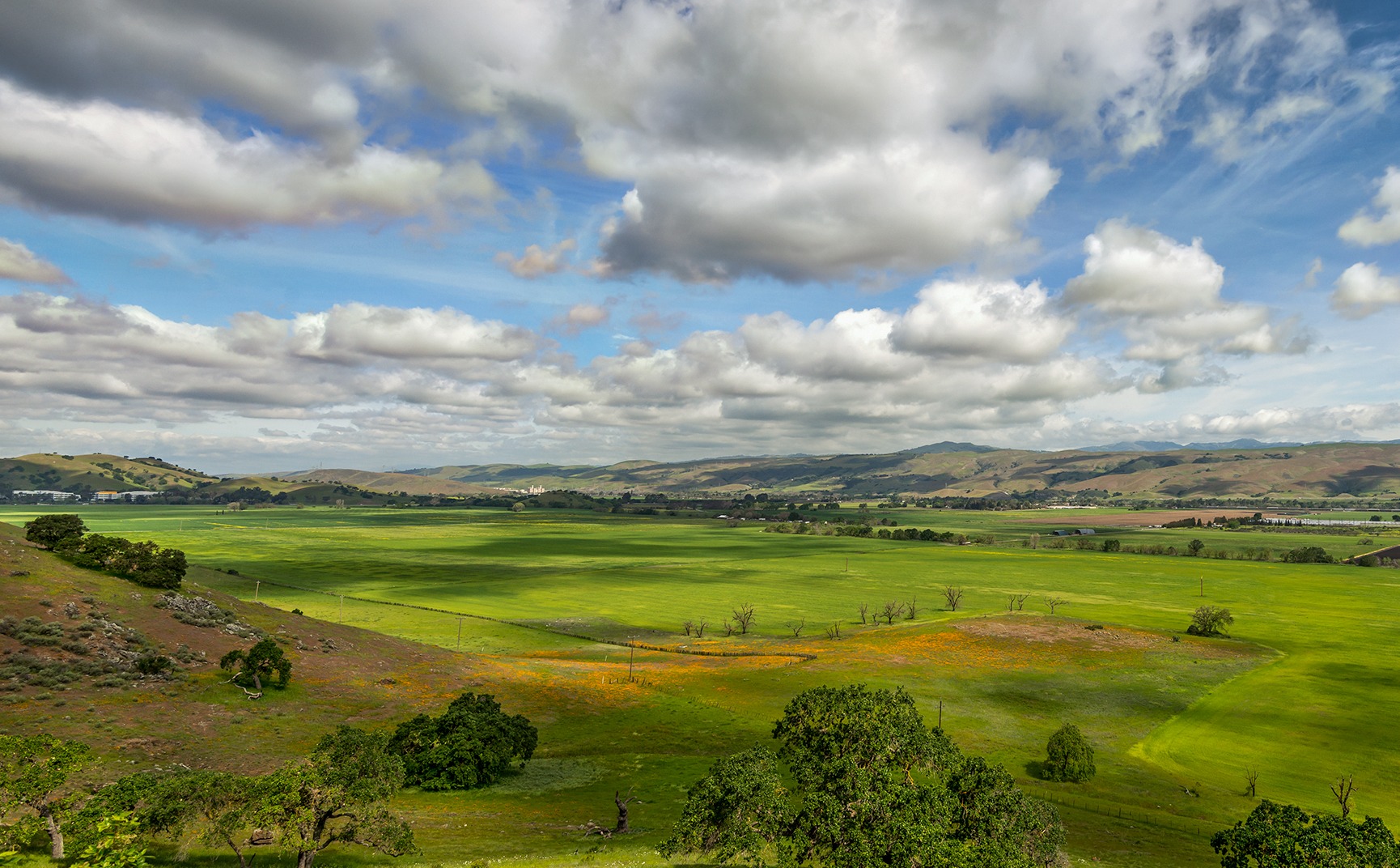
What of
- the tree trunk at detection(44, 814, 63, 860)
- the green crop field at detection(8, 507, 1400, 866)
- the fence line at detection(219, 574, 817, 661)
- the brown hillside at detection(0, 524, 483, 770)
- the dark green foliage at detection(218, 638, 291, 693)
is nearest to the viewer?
the tree trunk at detection(44, 814, 63, 860)

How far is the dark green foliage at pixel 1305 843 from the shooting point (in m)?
27.3

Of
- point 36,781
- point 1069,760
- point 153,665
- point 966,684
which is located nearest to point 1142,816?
point 1069,760

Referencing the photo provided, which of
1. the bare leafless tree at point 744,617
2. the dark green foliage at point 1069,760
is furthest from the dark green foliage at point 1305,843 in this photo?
the bare leafless tree at point 744,617

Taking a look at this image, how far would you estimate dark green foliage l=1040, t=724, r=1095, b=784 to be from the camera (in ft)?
187

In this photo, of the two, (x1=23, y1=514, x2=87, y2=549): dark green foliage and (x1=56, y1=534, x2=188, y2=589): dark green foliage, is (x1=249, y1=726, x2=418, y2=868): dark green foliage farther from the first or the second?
(x1=23, y1=514, x2=87, y2=549): dark green foliage

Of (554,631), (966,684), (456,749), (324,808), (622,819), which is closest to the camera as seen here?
(324,808)

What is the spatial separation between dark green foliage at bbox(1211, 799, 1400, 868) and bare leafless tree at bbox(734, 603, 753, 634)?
9824 cm

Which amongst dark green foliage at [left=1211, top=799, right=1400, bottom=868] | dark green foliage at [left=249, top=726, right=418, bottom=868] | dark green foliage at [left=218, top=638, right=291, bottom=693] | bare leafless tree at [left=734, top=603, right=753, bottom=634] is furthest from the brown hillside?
dark green foliage at [left=1211, top=799, right=1400, bottom=868]

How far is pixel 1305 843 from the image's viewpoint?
28094 millimetres

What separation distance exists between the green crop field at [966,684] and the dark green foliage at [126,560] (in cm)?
3754

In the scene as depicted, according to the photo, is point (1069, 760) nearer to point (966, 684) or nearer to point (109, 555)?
point (966, 684)

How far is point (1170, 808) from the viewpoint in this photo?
169 ft

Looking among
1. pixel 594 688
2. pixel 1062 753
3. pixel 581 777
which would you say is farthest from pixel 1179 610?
pixel 581 777

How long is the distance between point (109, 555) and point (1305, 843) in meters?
106
